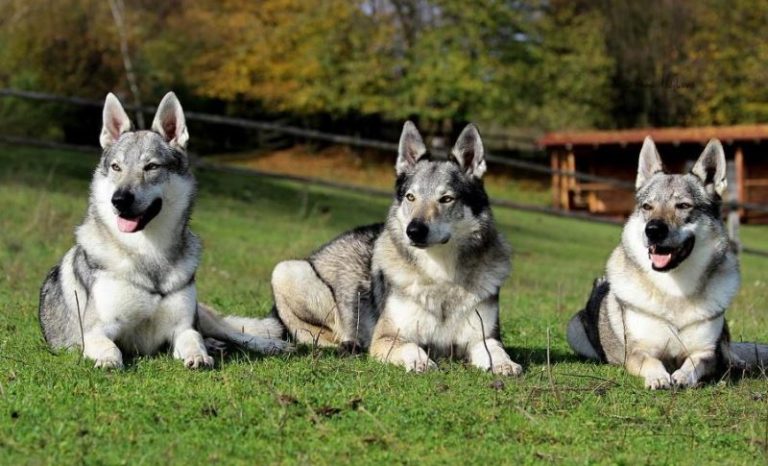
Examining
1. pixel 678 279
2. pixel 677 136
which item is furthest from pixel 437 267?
pixel 677 136

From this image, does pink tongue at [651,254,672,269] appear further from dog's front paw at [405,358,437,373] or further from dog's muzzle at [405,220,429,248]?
dog's front paw at [405,358,437,373]

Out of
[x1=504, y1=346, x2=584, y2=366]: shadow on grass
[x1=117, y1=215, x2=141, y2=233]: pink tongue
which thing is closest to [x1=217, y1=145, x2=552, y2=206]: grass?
[x1=504, y1=346, x2=584, y2=366]: shadow on grass

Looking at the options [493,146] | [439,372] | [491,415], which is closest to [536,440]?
[491,415]

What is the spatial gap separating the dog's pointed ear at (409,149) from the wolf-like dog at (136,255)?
5.87 feet

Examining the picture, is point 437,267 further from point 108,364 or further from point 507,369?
point 108,364

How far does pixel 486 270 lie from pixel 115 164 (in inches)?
119

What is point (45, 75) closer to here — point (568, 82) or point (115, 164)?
point (568, 82)

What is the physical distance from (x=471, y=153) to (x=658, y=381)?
246cm

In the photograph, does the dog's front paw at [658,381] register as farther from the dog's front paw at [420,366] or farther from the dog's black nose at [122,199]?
Answer: the dog's black nose at [122,199]

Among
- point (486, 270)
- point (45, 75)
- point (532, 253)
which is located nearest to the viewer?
point (486, 270)

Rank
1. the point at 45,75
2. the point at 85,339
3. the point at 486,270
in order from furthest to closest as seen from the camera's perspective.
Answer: the point at 45,75
the point at 486,270
the point at 85,339

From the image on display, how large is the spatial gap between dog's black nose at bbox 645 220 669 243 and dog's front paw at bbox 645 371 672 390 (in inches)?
40.6

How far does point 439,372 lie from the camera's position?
7.66 meters

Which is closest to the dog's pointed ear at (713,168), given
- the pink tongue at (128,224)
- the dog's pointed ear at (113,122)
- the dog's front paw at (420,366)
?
the dog's front paw at (420,366)
